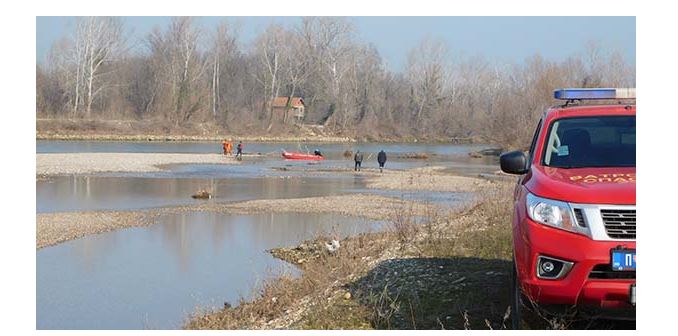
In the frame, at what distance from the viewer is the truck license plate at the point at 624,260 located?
561 cm

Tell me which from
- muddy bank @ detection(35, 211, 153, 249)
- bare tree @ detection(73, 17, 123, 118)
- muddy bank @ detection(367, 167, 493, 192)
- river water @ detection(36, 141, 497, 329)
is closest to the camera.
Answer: river water @ detection(36, 141, 497, 329)

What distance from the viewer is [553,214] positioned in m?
5.99

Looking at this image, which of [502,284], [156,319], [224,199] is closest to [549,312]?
[502,284]

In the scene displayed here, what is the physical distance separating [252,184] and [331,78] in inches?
2820

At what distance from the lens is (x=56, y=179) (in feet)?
129

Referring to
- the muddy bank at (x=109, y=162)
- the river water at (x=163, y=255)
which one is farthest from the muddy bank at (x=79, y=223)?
the muddy bank at (x=109, y=162)

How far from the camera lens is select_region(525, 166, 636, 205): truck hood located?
229 inches

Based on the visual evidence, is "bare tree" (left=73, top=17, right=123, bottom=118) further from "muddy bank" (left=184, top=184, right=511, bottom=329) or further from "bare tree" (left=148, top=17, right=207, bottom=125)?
"muddy bank" (left=184, top=184, right=511, bottom=329)

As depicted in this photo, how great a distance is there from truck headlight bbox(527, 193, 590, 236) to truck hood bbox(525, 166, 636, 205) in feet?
0.16

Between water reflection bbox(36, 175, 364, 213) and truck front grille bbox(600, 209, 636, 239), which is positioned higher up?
truck front grille bbox(600, 209, 636, 239)

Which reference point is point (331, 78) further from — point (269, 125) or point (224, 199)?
point (224, 199)

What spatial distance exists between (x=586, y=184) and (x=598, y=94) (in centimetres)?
195

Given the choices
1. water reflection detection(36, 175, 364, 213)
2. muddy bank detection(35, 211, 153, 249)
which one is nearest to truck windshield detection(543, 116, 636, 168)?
muddy bank detection(35, 211, 153, 249)

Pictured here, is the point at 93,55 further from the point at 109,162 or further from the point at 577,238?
the point at 577,238
